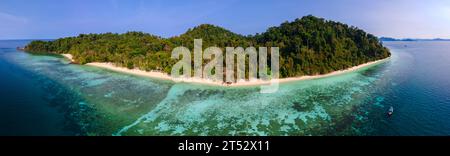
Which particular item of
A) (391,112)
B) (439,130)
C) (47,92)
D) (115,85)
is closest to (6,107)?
(47,92)

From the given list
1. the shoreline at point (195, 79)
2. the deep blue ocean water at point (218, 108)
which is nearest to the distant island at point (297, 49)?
the shoreline at point (195, 79)

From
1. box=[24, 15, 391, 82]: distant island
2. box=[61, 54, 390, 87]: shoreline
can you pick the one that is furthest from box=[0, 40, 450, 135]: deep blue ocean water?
box=[24, 15, 391, 82]: distant island

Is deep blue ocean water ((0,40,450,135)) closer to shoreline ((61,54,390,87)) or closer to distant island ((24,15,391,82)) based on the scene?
shoreline ((61,54,390,87))

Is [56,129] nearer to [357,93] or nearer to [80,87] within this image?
[80,87]

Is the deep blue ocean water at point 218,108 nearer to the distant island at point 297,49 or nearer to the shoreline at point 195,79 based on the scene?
the shoreline at point 195,79

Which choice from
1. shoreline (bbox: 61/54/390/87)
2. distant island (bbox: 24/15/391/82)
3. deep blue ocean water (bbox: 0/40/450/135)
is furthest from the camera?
distant island (bbox: 24/15/391/82)

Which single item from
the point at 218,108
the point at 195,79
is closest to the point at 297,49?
the point at 195,79

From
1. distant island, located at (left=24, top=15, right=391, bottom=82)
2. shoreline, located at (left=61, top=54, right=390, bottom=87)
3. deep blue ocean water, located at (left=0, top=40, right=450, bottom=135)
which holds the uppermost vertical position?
distant island, located at (left=24, top=15, right=391, bottom=82)

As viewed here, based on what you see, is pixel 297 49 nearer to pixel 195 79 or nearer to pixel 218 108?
pixel 195 79
